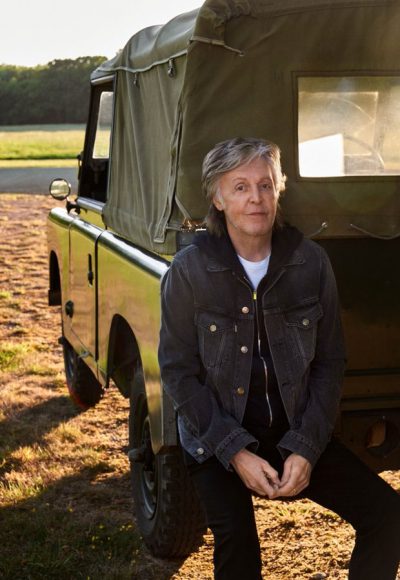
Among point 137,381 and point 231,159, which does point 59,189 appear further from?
point 231,159

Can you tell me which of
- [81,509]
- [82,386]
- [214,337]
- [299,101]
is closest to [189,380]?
[214,337]

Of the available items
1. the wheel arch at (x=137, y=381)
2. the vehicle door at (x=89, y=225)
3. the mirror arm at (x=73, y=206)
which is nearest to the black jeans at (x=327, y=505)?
the wheel arch at (x=137, y=381)

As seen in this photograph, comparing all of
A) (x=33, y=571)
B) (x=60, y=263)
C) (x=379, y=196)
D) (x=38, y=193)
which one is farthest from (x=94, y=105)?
(x=38, y=193)

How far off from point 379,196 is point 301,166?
32 cm

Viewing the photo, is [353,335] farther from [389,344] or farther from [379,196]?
[379,196]

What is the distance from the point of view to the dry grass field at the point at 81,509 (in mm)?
3842

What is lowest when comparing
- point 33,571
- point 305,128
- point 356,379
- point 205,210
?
point 33,571

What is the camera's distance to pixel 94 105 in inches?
216

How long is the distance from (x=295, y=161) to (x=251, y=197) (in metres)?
0.58

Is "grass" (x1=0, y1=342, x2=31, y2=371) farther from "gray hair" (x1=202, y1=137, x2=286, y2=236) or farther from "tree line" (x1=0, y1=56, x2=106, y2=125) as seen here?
"tree line" (x1=0, y1=56, x2=106, y2=125)

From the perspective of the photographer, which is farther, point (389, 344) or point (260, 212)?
point (389, 344)

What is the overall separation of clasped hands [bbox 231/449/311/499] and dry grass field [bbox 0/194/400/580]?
101 cm

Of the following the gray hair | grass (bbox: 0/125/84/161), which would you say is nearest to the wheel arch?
the gray hair

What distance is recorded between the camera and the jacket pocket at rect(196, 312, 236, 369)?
3.02 metres
